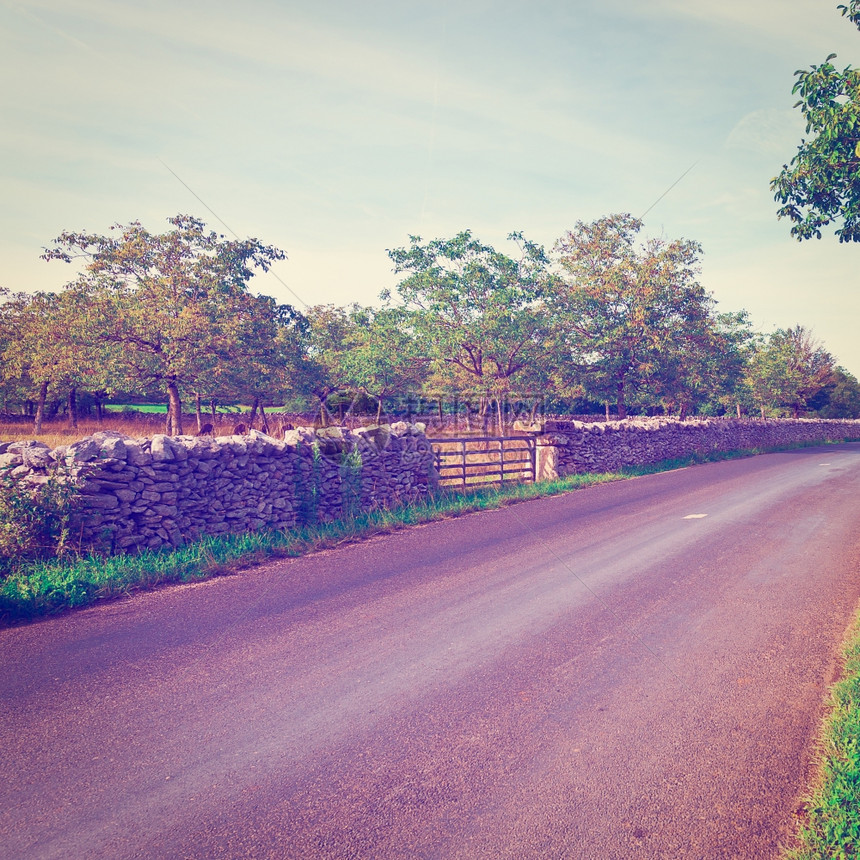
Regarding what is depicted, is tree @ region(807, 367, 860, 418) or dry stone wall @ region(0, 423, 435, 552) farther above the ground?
tree @ region(807, 367, 860, 418)

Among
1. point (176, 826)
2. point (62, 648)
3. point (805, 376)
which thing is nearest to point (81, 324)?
point (62, 648)

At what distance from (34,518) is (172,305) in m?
20.1

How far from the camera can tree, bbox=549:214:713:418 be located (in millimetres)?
29344

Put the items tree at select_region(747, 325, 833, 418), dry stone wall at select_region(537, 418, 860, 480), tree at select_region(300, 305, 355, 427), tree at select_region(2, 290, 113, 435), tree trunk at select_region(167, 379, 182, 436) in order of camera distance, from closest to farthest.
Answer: dry stone wall at select_region(537, 418, 860, 480)
tree at select_region(2, 290, 113, 435)
tree trunk at select_region(167, 379, 182, 436)
tree at select_region(300, 305, 355, 427)
tree at select_region(747, 325, 833, 418)

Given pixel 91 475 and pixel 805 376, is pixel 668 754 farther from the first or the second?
pixel 805 376

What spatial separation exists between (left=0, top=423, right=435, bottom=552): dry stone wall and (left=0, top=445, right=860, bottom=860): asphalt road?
68.5 inches

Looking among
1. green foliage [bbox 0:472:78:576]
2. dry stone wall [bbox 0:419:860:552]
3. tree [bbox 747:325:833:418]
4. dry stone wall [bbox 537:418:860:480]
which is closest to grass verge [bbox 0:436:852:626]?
green foliage [bbox 0:472:78:576]

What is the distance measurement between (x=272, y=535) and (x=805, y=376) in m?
58.2

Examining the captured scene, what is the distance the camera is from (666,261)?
30.4 metres

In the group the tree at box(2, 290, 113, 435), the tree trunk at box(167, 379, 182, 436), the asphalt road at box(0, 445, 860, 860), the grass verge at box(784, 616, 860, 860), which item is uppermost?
the tree at box(2, 290, 113, 435)

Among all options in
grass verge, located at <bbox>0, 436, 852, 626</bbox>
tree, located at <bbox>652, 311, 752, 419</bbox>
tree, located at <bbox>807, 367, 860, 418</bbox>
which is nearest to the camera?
grass verge, located at <bbox>0, 436, 852, 626</bbox>

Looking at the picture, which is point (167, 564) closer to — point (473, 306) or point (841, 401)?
point (473, 306)

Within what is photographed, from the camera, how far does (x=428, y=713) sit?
3.86 metres

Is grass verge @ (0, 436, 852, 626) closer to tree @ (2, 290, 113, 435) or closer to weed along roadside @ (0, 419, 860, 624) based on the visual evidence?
weed along roadside @ (0, 419, 860, 624)
